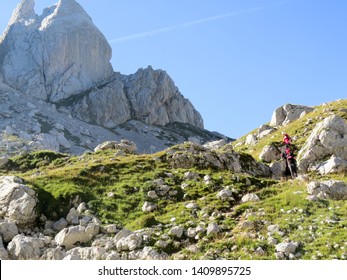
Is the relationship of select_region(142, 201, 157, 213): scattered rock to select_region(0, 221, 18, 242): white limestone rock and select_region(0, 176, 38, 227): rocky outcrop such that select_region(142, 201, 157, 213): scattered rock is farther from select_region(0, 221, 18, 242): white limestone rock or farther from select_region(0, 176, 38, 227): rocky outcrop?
select_region(0, 221, 18, 242): white limestone rock

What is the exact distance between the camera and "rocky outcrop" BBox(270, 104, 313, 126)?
236 feet

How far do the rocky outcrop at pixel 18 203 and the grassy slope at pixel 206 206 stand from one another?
3.47 feet

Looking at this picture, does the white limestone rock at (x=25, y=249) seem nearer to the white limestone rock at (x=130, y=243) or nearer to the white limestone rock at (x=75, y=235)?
the white limestone rock at (x=75, y=235)

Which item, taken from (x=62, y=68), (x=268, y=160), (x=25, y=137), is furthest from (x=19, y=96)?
(x=268, y=160)

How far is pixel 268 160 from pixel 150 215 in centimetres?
2236

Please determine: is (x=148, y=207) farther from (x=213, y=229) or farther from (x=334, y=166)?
(x=334, y=166)

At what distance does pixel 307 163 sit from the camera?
1442 inches

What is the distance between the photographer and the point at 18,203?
23250mm

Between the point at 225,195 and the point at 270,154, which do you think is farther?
the point at 270,154

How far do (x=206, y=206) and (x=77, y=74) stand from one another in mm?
165556

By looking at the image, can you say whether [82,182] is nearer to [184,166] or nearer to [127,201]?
[127,201]

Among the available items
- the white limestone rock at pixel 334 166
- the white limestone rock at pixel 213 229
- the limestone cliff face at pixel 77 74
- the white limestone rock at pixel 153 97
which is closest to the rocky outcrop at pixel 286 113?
the white limestone rock at pixel 334 166

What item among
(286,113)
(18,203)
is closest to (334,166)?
(18,203)

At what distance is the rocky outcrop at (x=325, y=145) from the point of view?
36562mm
